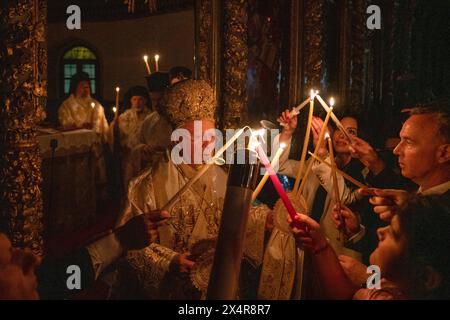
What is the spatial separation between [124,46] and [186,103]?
3.47 feet

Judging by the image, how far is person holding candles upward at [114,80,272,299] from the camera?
84.8 inches

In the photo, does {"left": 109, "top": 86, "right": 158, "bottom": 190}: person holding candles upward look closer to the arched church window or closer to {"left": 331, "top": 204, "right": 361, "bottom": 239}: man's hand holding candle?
the arched church window

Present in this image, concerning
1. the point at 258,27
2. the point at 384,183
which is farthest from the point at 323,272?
the point at 258,27

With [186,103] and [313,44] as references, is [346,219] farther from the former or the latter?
[313,44]

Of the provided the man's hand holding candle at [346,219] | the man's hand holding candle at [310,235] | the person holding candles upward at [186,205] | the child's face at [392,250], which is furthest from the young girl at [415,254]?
the person holding candles upward at [186,205]

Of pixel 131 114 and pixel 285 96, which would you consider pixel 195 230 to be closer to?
pixel 131 114

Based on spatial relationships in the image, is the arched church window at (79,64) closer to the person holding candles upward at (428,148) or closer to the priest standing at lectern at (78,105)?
the priest standing at lectern at (78,105)

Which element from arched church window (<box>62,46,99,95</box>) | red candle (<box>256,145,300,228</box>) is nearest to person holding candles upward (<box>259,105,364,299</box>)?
red candle (<box>256,145,300,228</box>)

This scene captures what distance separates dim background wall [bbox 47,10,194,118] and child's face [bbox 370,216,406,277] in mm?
1913

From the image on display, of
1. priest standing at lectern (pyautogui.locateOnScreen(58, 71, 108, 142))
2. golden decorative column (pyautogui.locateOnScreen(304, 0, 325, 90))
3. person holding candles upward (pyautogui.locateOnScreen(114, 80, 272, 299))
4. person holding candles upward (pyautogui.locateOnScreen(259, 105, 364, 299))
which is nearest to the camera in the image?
person holding candles upward (pyautogui.locateOnScreen(114, 80, 272, 299))

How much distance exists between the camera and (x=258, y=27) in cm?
409

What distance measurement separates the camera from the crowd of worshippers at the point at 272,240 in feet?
5.36

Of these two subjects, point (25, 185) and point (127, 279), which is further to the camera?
point (25, 185)

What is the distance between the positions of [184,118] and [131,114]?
1.35m
